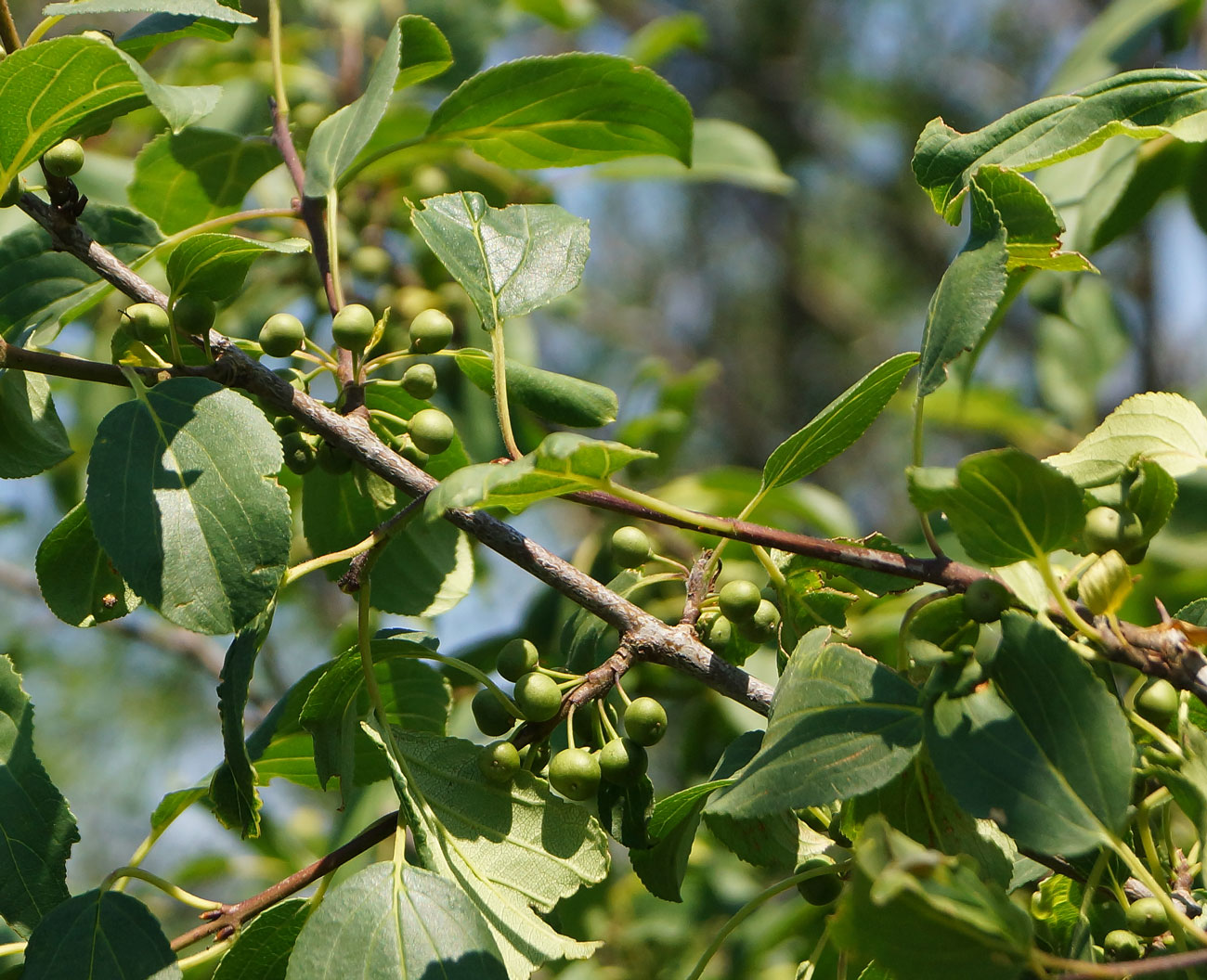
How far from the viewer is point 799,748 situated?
2.88 feet

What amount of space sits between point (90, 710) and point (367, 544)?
18.1 ft

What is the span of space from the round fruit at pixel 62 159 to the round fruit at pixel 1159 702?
1138 mm

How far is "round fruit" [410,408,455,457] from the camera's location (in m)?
1.16

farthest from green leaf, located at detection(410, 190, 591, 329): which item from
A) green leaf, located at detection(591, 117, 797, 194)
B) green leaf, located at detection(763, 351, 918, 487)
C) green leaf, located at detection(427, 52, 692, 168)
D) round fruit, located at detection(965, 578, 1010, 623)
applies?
green leaf, located at detection(591, 117, 797, 194)

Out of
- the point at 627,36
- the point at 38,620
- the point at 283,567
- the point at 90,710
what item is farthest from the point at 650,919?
the point at 627,36

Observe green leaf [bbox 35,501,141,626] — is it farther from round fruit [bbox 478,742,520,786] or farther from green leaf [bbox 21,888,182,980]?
round fruit [bbox 478,742,520,786]

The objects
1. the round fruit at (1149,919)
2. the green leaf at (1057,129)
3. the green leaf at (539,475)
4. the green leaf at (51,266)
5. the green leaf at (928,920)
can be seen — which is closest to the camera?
the green leaf at (928,920)

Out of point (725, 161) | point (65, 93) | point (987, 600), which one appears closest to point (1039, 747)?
point (987, 600)

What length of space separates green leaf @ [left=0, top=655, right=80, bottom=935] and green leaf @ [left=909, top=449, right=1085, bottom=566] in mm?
880

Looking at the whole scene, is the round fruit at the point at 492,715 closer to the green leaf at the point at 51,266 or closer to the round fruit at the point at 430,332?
the round fruit at the point at 430,332

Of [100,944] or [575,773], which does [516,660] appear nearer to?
[575,773]

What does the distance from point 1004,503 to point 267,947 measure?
2.63 feet

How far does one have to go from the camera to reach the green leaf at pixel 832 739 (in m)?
0.85

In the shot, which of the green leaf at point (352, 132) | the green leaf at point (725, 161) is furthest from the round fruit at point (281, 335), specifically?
the green leaf at point (725, 161)
